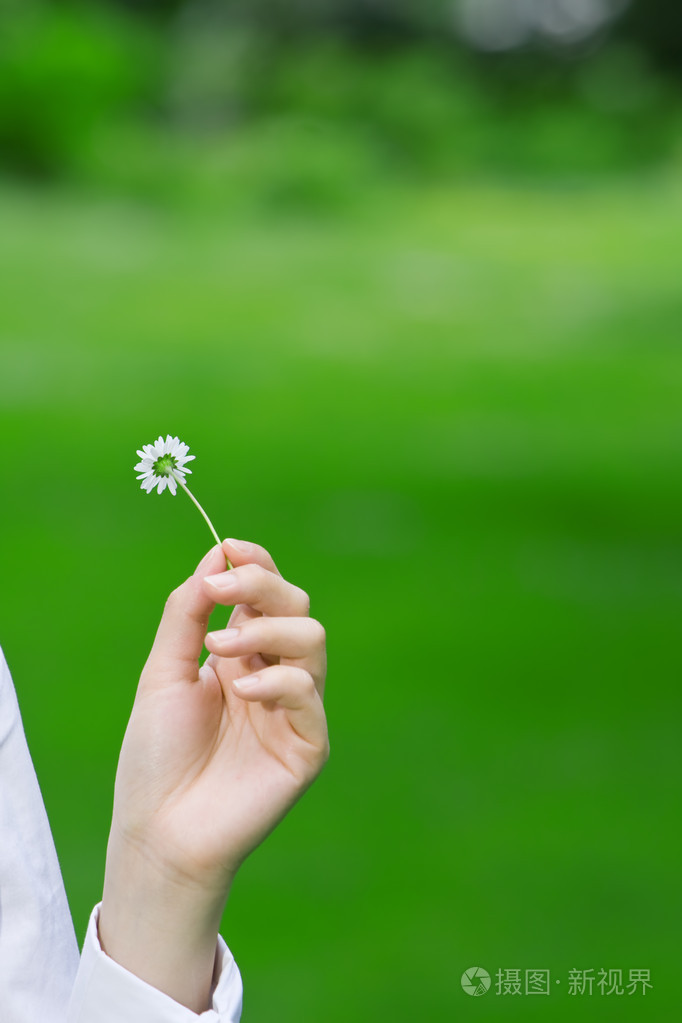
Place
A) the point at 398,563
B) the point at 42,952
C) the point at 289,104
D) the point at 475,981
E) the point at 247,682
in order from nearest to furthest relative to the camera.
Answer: the point at 247,682 < the point at 42,952 < the point at 475,981 < the point at 398,563 < the point at 289,104

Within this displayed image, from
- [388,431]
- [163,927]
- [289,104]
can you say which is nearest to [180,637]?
[163,927]

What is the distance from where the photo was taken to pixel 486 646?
244 inches

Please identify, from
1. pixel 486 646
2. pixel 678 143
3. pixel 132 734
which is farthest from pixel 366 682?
pixel 678 143

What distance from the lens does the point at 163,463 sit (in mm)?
1363

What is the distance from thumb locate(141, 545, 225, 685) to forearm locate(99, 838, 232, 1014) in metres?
0.17

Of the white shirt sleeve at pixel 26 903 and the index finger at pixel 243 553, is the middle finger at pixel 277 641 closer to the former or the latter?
the index finger at pixel 243 553

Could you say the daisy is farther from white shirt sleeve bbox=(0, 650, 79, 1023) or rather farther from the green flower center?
white shirt sleeve bbox=(0, 650, 79, 1023)

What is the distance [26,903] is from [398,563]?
597 cm

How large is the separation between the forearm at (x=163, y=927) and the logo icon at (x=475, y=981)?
8.22 ft

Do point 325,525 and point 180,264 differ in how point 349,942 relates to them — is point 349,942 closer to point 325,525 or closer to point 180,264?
point 325,525

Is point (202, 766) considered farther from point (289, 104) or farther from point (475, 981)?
point (289, 104)

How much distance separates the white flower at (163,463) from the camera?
1.34 m

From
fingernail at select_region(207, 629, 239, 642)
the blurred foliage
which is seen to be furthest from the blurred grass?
the blurred foliage

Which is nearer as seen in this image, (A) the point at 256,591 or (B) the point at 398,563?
(A) the point at 256,591
